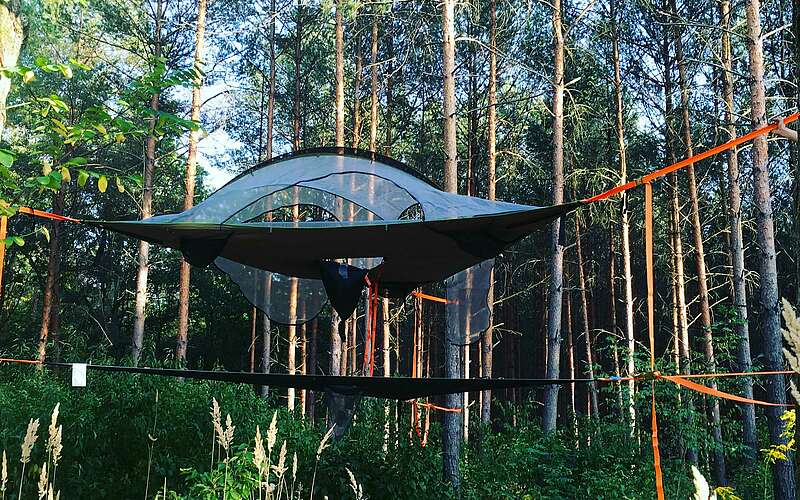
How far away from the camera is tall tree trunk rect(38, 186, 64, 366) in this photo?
34.0 feet

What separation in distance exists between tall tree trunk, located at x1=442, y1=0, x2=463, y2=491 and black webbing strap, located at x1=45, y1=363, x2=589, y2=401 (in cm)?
136

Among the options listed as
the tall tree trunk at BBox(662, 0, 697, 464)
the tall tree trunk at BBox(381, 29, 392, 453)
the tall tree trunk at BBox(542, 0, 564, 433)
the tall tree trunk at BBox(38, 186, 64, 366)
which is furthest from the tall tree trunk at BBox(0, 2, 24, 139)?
the tall tree trunk at BBox(38, 186, 64, 366)

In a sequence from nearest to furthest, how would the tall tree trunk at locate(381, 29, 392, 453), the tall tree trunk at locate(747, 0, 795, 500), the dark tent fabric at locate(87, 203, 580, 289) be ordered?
the dark tent fabric at locate(87, 203, 580, 289) < the tall tree trunk at locate(747, 0, 795, 500) < the tall tree trunk at locate(381, 29, 392, 453)

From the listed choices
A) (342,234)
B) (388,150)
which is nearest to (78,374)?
(342,234)

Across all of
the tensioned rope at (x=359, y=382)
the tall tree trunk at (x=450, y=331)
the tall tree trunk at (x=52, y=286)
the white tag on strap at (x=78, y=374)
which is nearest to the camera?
the white tag on strap at (x=78, y=374)

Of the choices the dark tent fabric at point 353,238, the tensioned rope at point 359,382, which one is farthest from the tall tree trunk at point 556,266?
the tensioned rope at point 359,382

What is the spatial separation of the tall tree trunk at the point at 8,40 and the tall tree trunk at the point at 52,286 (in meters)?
8.49

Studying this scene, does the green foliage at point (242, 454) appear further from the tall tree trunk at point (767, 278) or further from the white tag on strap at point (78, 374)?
the tall tree trunk at point (767, 278)

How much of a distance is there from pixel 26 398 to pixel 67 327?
8.18m

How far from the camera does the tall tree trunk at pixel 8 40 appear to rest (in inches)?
89.0

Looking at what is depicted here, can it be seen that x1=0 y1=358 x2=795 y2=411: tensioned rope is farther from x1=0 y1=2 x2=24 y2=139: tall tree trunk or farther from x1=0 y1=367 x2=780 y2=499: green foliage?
x1=0 y1=2 x2=24 y2=139: tall tree trunk

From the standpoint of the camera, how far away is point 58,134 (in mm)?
2648

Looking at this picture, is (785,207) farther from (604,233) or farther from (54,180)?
(54,180)

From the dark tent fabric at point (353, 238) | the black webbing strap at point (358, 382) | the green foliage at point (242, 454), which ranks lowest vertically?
the green foliage at point (242, 454)
